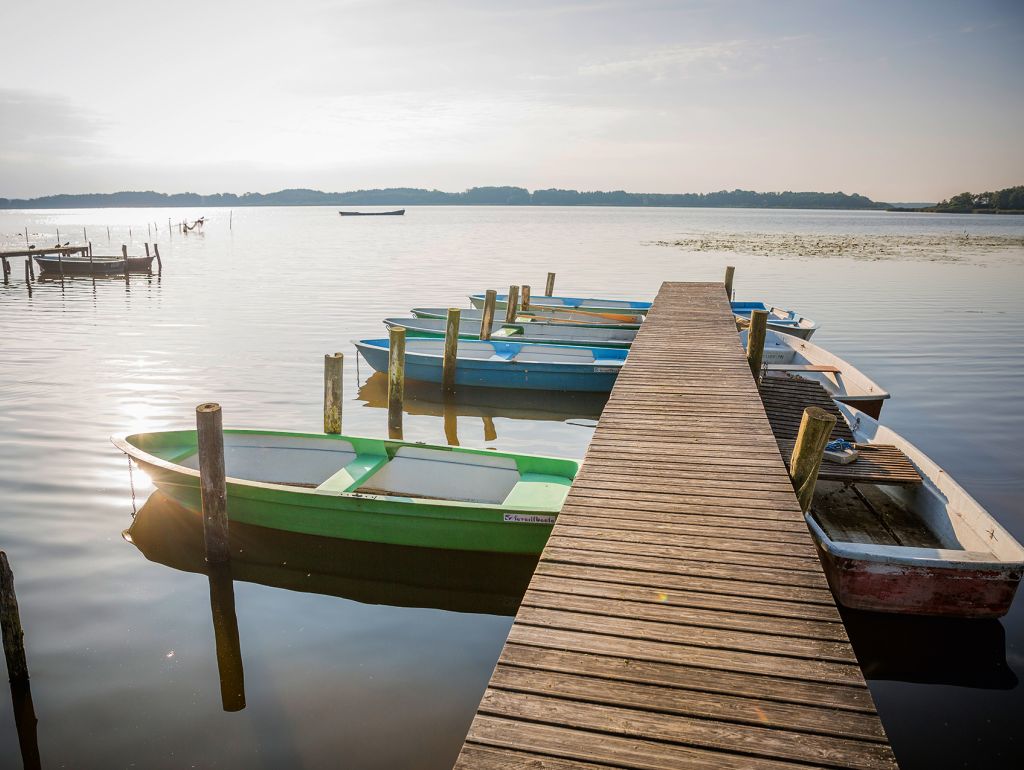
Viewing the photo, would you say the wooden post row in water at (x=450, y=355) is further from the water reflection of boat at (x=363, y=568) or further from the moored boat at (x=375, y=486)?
the water reflection of boat at (x=363, y=568)

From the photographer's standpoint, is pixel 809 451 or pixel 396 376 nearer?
pixel 809 451

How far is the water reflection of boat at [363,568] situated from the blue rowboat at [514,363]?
7.09m

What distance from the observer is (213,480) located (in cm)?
734

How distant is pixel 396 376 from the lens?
1223 centimetres


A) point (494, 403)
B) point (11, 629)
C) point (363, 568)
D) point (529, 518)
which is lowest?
point (363, 568)

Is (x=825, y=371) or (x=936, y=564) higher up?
(x=825, y=371)

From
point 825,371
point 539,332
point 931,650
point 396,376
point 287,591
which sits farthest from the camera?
point 539,332

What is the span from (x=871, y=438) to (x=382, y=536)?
23.3 feet

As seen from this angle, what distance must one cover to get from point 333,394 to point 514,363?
5.77m

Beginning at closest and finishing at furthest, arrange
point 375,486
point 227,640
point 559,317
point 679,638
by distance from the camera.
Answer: point 679,638
point 227,640
point 375,486
point 559,317

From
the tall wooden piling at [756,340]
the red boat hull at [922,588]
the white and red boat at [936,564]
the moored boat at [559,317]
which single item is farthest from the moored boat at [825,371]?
the red boat hull at [922,588]

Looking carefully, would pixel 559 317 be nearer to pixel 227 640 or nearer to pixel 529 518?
pixel 529 518

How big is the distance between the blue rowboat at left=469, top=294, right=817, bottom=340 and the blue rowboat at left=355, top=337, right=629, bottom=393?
3866 millimetres

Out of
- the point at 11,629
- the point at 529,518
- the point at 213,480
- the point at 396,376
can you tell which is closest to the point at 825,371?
the point at 396,376
